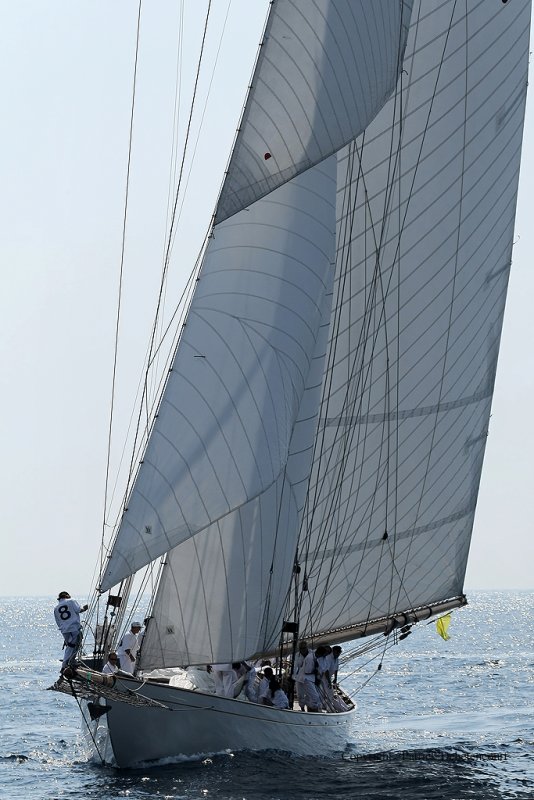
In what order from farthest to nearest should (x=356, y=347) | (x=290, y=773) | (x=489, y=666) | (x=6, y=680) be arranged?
(x=489, y=666) → (x=6, y=680) → (x=356, y=347) → (x=290, y=773)

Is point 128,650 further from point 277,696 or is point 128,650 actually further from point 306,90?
point 306,90

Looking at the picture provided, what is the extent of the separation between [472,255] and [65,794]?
12753 mm

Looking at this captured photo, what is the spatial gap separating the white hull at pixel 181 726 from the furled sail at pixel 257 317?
2.89 meters

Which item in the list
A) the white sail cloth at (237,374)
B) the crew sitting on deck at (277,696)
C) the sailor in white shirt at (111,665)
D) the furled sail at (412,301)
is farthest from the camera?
the furled sail at (412,301)

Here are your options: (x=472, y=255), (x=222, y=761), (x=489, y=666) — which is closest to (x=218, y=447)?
(x=222, y=761)

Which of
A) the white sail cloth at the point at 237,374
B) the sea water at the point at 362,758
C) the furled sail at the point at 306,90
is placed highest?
the furled sail at the point at 306,90

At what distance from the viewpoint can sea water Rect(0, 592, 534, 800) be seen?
20359mm

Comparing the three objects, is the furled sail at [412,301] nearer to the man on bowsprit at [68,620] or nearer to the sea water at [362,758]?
the sea water at [362,758]

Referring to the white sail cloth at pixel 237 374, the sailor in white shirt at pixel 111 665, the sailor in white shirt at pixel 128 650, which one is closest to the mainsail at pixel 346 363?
the white sail cloth at pixel 237 374

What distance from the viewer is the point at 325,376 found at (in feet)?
83.7

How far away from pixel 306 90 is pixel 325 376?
7.36 metres

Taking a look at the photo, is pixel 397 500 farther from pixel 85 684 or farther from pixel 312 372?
pixel 85 684

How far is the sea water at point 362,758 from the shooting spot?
20.4m

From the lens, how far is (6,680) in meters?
51.5
